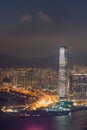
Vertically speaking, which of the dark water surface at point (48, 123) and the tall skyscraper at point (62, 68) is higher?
the tall skyscraper at point (62, 68)

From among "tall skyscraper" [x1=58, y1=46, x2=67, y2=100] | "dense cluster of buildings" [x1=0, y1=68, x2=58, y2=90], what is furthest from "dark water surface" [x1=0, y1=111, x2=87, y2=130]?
"dense cluster of buildings" [x1=0, y1=68, x2=58, y2=90]

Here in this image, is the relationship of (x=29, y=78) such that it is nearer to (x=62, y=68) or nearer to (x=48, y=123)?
(x=62, y=68)

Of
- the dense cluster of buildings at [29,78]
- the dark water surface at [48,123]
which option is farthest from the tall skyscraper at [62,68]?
the dark water surface at [48,123]

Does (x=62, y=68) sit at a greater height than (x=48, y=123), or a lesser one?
greater

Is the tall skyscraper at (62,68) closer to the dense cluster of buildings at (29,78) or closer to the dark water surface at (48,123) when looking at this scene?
the dense cluster of buildings at (29,78)

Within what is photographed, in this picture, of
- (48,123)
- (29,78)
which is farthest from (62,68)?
(48,123)

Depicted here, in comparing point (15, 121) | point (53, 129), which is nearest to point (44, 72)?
point (15, 121)

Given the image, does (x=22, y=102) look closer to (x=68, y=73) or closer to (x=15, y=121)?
(x=68, y=73)

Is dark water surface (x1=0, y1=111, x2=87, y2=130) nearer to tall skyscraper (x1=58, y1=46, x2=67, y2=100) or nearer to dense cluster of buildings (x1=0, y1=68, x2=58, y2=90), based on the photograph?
tall skyscraper (x1=58, y1=46, x2=67, y2=100)
